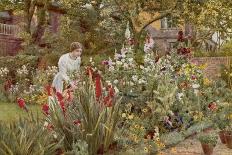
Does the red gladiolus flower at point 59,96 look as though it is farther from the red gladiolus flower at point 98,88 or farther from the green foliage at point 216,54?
the green foliage at point 216,54

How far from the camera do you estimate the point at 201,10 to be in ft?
77.6

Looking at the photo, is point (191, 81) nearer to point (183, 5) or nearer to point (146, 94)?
point (146, 94)

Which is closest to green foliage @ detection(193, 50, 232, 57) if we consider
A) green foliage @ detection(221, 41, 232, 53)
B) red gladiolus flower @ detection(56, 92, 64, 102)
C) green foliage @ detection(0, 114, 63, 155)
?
green foliage @ detection(221, 41, 232, 53)

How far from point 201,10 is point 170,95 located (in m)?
13.8

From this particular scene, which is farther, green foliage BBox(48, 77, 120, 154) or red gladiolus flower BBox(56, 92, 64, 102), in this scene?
green foliage BBox(48, 77, 120, 154)

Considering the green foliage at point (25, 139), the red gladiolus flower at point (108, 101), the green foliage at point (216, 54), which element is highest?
the green foliage at point (216, 54)

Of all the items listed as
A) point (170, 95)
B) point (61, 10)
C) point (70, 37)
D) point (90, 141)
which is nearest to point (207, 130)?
point (170, 95)

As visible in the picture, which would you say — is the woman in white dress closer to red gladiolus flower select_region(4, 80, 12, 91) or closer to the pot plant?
the pot plant

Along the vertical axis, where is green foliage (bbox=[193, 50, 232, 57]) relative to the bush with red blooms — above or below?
below

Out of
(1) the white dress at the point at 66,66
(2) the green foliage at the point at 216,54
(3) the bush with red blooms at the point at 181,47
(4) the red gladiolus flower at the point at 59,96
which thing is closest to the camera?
(4) the red gladiolus flower at the point at 59,96

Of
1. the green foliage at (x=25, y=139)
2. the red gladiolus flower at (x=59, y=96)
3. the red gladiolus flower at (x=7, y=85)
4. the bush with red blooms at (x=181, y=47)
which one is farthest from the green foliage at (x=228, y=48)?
the green foliage at (x=25, y=139)

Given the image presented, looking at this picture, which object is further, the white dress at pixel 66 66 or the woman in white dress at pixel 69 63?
the white dress at pixel 66 66

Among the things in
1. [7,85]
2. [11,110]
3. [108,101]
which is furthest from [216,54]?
[108,101]

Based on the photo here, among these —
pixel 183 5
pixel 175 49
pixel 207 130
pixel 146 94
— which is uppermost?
pixel 183 5
